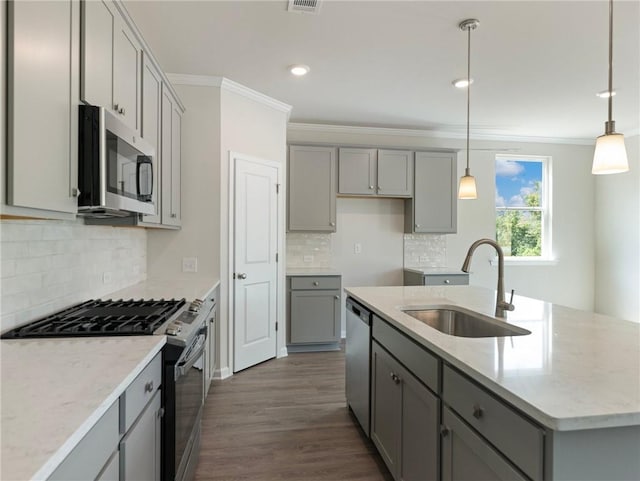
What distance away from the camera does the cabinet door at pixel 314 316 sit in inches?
165

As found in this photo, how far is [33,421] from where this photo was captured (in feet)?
2.68

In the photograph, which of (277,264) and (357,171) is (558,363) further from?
(357,171)

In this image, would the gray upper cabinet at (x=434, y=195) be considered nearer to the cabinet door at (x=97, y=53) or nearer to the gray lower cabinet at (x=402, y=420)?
the gray lower cabinet at (x=402, y=420)

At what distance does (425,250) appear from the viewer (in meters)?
5.09

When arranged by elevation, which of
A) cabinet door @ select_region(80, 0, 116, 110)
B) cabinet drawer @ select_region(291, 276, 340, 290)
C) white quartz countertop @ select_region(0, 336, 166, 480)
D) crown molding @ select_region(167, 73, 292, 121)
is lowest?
cabinet drawer @ select_region(291, 276, 340, 290)

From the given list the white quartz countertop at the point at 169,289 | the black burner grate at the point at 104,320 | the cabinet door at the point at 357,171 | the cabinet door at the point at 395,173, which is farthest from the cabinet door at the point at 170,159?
the cabinet door at the point at 395,173

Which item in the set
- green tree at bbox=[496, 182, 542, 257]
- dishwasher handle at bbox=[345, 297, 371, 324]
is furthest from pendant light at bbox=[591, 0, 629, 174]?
green tree at bbox=[496, 182, 542, 257]

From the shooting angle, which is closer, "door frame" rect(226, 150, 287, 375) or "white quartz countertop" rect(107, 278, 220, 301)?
"white quartz countertop" rect(107, 278, 220, 301)

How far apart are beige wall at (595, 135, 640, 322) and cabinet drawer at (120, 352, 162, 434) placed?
5.89m

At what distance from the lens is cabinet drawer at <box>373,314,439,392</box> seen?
1.48m

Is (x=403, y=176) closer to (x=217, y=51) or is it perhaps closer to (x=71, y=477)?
(x=217, y=51)

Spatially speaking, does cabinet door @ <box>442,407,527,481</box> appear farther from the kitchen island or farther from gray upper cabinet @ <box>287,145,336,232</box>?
gray upper cabinet @ <box>287,145,336,232</box>

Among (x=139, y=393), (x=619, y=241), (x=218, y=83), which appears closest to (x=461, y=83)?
(x=218, y=83)

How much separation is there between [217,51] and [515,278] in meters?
4.75
